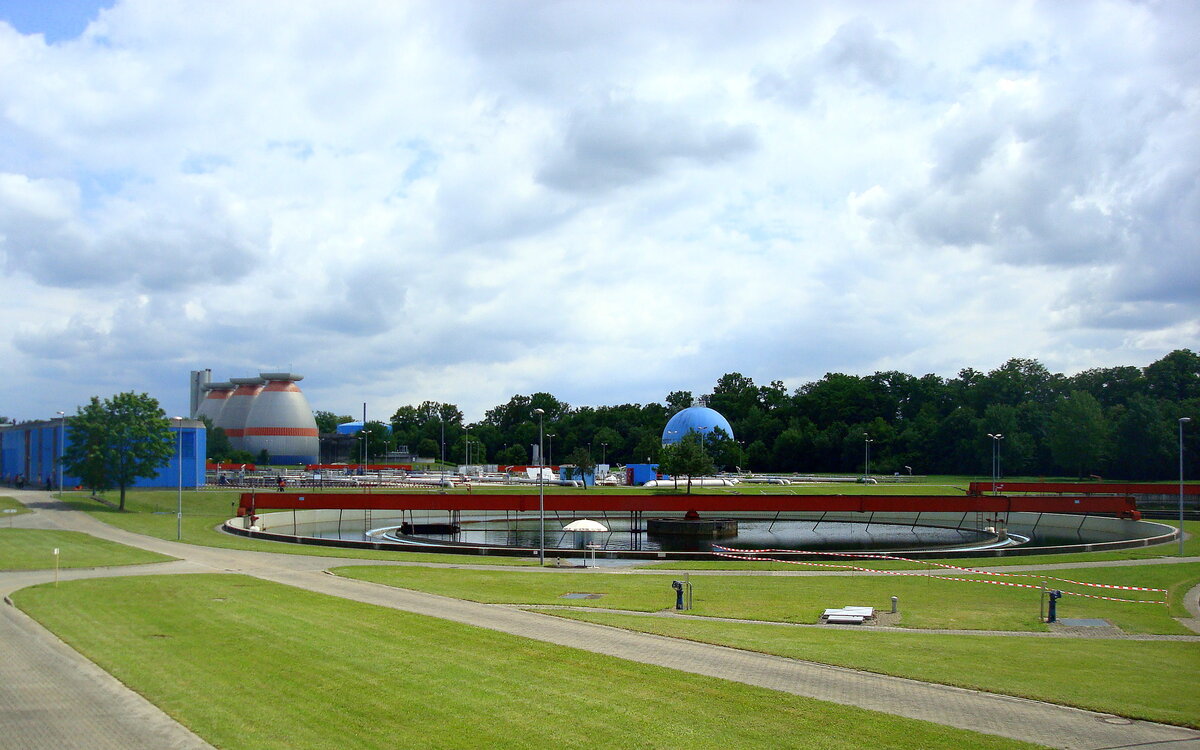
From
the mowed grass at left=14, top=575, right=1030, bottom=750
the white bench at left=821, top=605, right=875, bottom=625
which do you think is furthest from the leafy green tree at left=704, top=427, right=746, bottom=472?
the mowed grass at left=14, top=575, right=1030, bottom=750

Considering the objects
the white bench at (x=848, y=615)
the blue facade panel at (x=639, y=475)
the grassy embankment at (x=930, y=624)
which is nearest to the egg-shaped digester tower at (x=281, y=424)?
the blue facade panel at (x=639, y=475)

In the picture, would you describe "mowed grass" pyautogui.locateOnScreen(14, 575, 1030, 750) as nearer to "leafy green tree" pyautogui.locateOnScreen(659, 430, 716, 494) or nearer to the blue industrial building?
the blue industrial building

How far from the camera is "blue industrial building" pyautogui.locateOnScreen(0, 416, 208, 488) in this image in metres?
75.1

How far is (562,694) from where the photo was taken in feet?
46.2

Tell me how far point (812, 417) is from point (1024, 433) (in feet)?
124

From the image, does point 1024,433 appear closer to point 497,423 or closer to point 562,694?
point 497,423

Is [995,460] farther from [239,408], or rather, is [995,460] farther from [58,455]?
[239,408]

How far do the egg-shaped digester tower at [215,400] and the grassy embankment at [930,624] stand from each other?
141 m

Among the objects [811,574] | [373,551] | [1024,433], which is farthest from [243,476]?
[1024,433]

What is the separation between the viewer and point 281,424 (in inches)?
6053

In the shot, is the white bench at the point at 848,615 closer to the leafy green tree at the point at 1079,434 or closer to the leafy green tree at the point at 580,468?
the leafy green tree at the point at 580,468

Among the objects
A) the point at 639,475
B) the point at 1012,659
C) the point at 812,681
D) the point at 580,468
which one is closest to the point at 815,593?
the point at 1012,659

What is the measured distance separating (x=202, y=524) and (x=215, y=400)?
388 feet

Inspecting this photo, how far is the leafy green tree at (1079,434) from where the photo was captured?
347 ft
